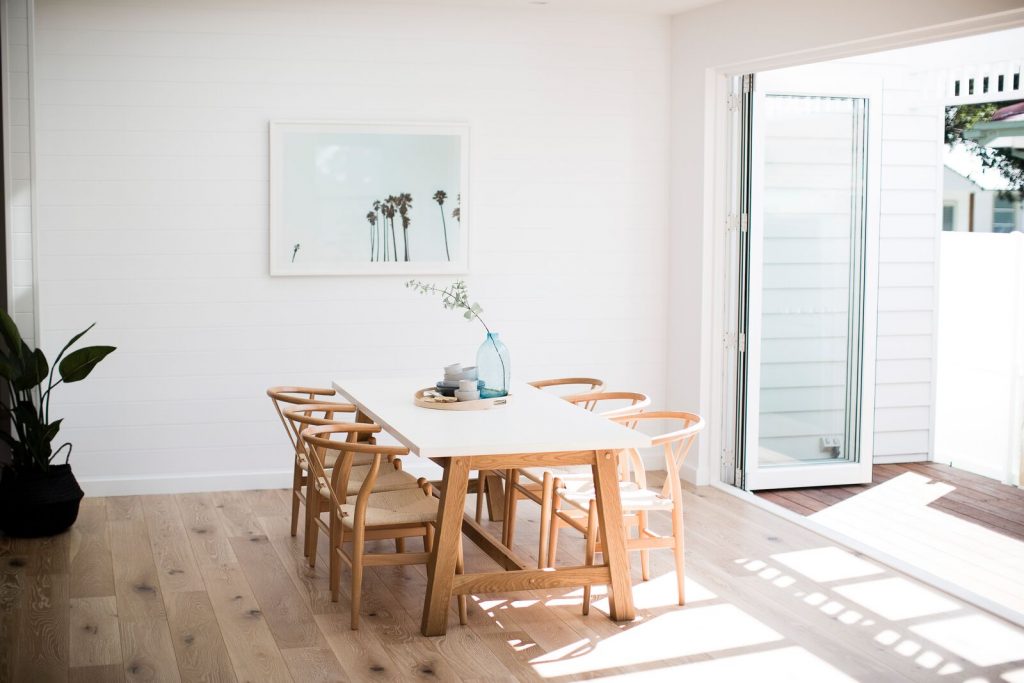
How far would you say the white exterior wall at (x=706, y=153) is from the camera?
535cm

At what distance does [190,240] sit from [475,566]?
7.92 ft

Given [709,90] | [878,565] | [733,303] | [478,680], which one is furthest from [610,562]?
[709,90]

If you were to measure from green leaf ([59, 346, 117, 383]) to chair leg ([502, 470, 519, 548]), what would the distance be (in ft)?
6.24

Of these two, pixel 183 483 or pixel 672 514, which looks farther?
pixel 183 483

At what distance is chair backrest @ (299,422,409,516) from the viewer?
383 cm

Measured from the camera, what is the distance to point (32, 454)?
16.4ft

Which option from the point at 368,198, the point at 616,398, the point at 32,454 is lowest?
the point at 32,454

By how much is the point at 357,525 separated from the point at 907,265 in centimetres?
433

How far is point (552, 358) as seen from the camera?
642 cm

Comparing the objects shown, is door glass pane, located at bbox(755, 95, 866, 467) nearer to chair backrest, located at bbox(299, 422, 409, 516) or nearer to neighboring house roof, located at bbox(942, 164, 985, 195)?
neighboring house roof, located at bbox(942, 164, 985, 195)

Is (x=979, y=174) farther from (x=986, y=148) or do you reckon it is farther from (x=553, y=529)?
(x=553, y=529)

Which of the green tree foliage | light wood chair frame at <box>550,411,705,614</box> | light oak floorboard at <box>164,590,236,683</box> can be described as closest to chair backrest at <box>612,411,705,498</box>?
light wood chair frame at <box>550,411,705,614</box>

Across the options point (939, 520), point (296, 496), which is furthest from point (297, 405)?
point (939, 520)

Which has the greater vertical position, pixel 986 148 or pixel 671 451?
pixel 986 148
